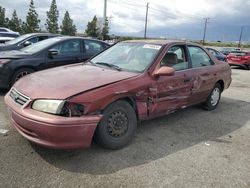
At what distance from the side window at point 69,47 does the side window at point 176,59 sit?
3.47m

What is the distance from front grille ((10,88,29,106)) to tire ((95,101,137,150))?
0.99 m

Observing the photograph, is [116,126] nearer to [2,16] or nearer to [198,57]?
[198,57]

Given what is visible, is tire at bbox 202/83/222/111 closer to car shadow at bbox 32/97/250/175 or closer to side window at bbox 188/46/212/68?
car shadow at bbox 32/97/250/175

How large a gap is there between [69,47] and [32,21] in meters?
48.3

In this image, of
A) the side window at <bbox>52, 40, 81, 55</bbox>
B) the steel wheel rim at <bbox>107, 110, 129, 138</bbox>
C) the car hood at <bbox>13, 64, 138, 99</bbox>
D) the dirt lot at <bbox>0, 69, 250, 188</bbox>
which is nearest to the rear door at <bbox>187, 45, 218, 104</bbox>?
the dirt lot at <bbox>0, 69, 250, 188</bbox>

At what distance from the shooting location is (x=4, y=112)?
5340 millimetres

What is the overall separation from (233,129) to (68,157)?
10.2ft

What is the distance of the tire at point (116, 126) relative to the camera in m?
3.76

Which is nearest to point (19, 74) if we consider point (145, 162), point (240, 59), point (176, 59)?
point (176, 59)

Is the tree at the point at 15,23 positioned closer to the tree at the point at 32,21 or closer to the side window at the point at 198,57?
the tree at the point at 32,21

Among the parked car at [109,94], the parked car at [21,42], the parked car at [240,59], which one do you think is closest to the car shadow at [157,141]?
the parked car at [109,94]

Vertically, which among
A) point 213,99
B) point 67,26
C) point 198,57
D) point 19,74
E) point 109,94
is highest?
point 67,26

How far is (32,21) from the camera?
5200 cm

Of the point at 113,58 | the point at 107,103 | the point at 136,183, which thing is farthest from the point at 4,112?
the point at 136,183
